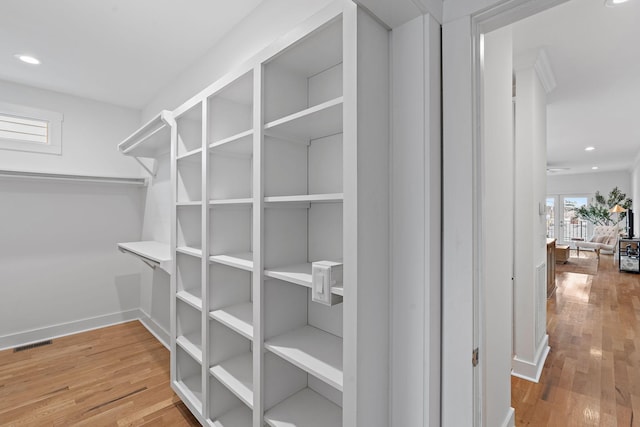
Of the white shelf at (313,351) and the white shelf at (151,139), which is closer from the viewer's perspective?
the white shelf at (313,351)

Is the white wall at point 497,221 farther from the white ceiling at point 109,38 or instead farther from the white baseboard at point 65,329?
the white baseboard at point 65,329

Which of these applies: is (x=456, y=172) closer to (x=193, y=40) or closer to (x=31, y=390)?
(x=193, y=40)

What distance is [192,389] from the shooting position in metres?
2.01

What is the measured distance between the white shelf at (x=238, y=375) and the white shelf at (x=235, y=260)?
2.01ft

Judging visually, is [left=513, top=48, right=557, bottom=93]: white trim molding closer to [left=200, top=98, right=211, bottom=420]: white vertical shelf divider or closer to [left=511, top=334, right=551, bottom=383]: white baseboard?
[left=511, top=334, right=551, bottom=383]: white baseboard

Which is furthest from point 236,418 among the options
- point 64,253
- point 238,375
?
point 64,253

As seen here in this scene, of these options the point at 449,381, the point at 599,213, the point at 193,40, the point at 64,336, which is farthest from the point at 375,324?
the point at 599,213

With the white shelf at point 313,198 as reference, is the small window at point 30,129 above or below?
above

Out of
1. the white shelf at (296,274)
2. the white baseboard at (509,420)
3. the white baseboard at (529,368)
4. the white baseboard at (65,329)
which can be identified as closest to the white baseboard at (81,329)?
the white baseboard at (65,329)

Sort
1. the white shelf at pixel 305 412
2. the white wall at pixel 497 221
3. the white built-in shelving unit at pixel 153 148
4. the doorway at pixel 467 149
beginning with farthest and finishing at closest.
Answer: the white built-in shelving unit at pixel 153 148
the white wall at pixel 497 221
the white shelf at pixel 305 412
the doorway at pixel 467 149

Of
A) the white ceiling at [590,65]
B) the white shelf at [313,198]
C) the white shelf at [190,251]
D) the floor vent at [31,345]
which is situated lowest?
the floor vent at [31,345]

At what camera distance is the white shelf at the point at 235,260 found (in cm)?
147

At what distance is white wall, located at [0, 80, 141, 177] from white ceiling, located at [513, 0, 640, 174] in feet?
13.8

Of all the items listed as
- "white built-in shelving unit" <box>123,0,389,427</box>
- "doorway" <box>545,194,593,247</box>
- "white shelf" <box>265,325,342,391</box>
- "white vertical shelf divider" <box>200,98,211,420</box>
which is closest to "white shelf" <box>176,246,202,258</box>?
"white built-in shelving unit" <box>123,0,389,427</box>
